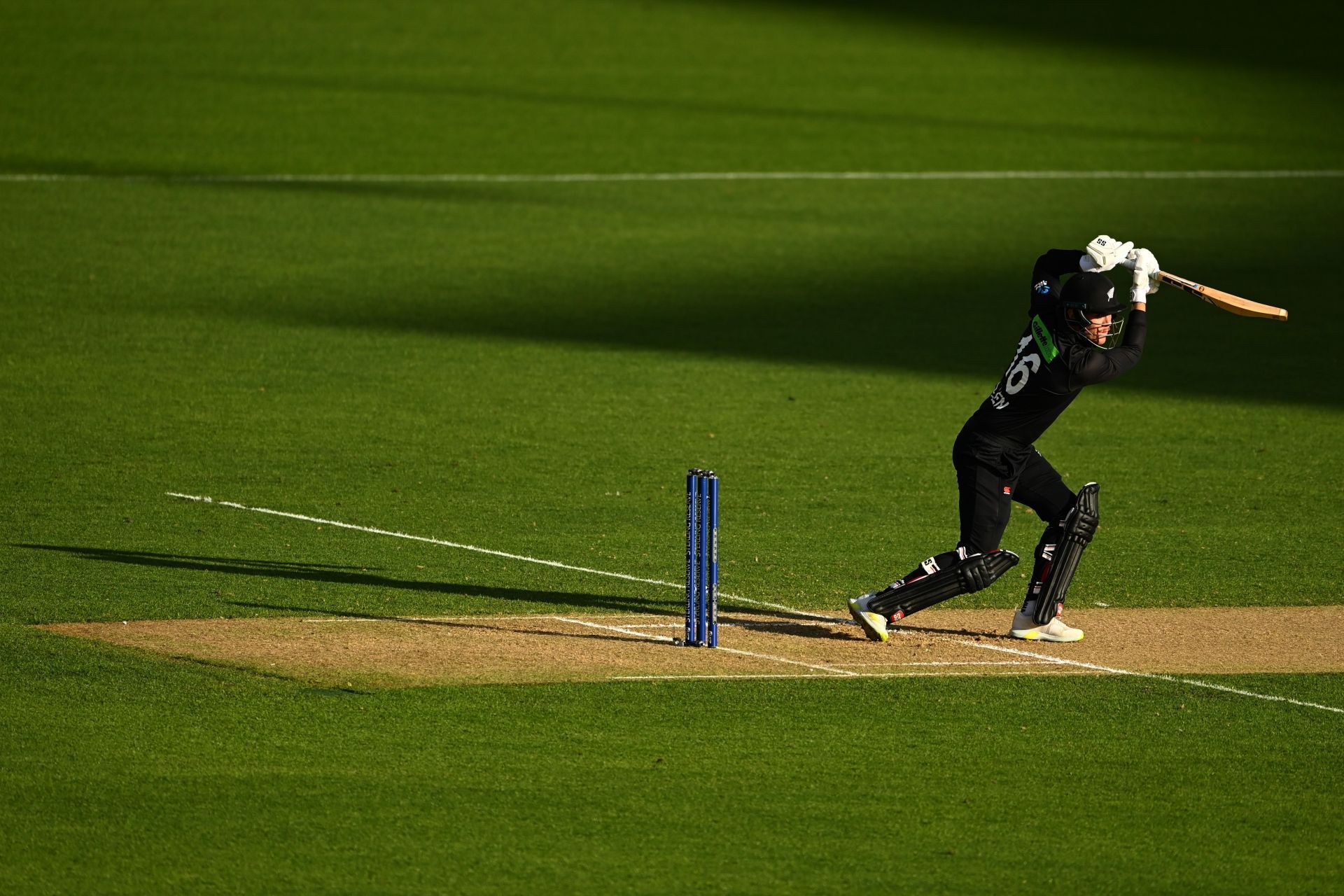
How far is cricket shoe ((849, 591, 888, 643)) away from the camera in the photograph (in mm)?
10781

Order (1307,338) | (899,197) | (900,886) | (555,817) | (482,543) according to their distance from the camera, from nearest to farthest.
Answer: (900,886)
(555,817)
(482,543)
(1307,338)
(899,197)

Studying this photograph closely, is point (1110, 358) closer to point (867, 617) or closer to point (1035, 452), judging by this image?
point (1035, 452)

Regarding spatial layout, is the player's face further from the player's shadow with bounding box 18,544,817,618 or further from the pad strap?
the player's shadow with bounding box 18,544,817,618

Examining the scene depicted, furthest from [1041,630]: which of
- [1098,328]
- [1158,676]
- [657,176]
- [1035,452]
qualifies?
[657,176]

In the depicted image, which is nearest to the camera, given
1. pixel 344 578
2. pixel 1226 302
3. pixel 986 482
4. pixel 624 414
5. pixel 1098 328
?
pixel 1098 328

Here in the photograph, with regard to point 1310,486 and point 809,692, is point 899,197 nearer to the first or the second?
point 1310,486

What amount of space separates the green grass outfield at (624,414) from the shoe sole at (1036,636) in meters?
0.86

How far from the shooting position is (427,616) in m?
11.4

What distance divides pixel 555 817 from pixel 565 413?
34.0 feet

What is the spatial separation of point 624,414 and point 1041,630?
784cm

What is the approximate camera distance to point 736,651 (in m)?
10.7

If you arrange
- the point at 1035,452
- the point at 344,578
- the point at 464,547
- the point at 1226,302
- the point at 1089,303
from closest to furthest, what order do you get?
the point at 1089,303
the point at 1226,302
the point at 1035,452
the point at 344,578
the point at 464,547

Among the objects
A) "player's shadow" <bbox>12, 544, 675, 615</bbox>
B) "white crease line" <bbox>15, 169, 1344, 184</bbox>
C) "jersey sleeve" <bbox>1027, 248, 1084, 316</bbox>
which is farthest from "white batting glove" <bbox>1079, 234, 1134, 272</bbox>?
"white crease line" <bbox>15, 169, 1344, 184</bbox>

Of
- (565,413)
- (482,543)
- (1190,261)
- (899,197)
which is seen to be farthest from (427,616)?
(899,197)
